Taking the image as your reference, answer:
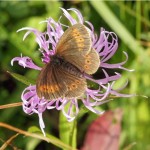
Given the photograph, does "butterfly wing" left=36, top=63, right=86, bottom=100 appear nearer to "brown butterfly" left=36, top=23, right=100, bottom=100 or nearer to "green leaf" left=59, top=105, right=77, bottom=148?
"brown butterfly" left=36, top=23, right=100, bottom=100

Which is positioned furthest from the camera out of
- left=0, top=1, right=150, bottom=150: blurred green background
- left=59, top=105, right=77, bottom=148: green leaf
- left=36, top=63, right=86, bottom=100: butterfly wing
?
left=0, top=1, right=150, bottom=150: blurred green background

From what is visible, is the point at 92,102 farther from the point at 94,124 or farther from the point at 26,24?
the point at 26,24

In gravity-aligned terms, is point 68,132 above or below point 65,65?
below

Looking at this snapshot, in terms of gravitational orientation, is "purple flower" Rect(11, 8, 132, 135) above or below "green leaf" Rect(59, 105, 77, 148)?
above

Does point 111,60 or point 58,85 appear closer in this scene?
point 58,85

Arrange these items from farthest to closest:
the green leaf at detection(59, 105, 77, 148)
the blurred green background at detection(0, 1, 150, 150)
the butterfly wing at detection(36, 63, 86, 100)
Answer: the blurred green background at detection(0, 1, 150, 150) → the green leaf at detection(59, 105, 77, 148) → the butterfly wing at detection(36, 63, 86, 100)

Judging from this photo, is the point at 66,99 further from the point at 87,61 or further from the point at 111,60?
the point at 111,60

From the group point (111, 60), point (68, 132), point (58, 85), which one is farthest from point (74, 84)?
point (111, 60)

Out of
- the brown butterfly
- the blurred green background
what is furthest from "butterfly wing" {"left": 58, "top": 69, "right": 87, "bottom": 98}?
the blurred green background
